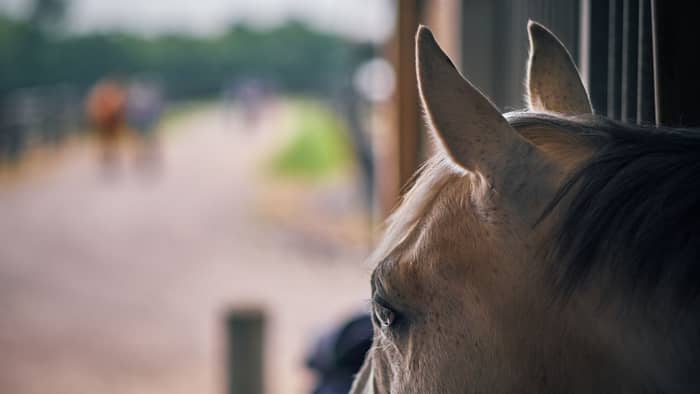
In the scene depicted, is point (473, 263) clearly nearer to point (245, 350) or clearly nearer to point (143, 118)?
point (245, 350)

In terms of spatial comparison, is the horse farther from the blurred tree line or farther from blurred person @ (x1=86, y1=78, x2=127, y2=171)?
blurred person @ (x1=86, y1=78, x2=127, y2=171)

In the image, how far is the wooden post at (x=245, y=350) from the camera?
3.61m

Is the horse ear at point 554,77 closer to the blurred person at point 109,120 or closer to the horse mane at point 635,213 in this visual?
the horse mane at point 635,213

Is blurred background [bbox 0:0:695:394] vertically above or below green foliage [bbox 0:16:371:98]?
below

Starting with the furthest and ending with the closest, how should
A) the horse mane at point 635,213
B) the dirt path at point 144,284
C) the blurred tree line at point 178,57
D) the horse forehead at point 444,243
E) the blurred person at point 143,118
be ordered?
the blurred tree line at point 178,57, the blurred person at point 143,118, the dirt path at point 144,284, the horse forehead at point 444,243, the horse mane at point 635,213

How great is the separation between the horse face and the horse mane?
0.04 metres

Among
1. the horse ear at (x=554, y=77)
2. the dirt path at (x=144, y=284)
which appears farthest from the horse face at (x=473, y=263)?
the dirt path at (x=144, y=284)

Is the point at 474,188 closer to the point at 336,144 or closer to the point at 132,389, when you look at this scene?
the point at 132,389

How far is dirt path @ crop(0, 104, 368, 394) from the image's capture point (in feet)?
20.3

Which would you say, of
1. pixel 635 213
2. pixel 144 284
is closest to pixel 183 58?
pixel 144 284

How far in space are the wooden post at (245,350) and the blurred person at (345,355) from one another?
1.47 meters

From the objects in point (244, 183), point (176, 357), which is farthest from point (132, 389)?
point (244, 183)

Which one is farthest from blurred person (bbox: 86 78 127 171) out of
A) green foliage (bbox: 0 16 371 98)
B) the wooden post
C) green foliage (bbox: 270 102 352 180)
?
the wooden post

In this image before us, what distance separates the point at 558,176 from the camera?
0.95 m
